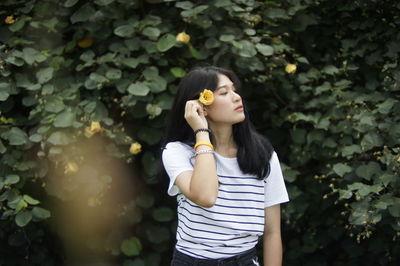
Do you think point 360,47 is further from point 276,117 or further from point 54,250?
point 54,250

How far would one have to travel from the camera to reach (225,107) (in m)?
1.94

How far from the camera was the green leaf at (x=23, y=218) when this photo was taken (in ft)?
8.23

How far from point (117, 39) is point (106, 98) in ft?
1.04

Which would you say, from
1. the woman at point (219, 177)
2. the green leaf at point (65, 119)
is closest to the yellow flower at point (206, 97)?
the woman at point (219, 177)

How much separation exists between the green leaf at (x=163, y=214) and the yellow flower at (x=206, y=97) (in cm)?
110

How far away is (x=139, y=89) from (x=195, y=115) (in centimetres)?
79

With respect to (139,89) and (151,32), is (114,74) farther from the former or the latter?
(151,32)

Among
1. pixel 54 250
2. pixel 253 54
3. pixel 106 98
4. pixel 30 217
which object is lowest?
pixel 54 250

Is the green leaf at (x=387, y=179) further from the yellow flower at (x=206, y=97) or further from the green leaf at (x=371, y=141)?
the yellow flower at (x=206, y=97)

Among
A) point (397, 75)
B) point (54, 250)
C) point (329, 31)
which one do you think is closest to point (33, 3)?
point (54, 250)

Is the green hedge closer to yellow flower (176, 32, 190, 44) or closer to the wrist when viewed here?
yellow flower (176, 32, 190, 44)

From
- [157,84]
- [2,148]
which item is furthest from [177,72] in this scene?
[2,148]

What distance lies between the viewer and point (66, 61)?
288cm

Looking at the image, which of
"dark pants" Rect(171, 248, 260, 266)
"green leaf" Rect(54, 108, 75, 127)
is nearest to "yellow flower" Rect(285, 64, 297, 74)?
"green leaf" Rect(54, 108, 75, 127)
